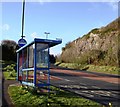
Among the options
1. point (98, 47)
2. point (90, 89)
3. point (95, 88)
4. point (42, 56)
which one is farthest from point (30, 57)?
point (98, 47)

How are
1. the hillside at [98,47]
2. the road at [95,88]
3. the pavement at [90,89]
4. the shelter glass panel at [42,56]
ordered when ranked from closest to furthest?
1. the pavement at [90,89]
2. the shelter glass panel at [42,56]
3. the road at [95,88]
4. the hillside at [98,47]

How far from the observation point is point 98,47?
50.8m

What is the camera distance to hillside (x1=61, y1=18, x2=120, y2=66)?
1762 inches

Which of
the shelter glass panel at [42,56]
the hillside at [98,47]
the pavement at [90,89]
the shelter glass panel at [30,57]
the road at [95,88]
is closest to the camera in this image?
the pavement at [90,89]

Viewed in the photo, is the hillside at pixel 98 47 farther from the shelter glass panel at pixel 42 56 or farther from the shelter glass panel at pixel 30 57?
the shelter glass panel at pixel 42 56

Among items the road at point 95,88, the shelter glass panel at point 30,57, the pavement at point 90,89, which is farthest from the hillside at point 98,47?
the shelter glass panel at point 30,57

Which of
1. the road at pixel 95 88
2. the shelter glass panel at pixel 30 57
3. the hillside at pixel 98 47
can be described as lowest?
the road at pixel 95 88

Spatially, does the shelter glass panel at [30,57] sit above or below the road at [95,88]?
above

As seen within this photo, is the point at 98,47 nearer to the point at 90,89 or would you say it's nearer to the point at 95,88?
the point at 95,88

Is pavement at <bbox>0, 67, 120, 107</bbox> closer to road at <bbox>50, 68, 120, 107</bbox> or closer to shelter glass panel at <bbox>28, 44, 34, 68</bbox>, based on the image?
road at <bbox>50, 68, 120, 107</bbox>

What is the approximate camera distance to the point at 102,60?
155 feet

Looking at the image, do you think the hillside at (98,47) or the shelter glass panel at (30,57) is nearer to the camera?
the shelter glass panel at (30,57)

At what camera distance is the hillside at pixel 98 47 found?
44.8m

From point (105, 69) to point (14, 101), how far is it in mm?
31901
